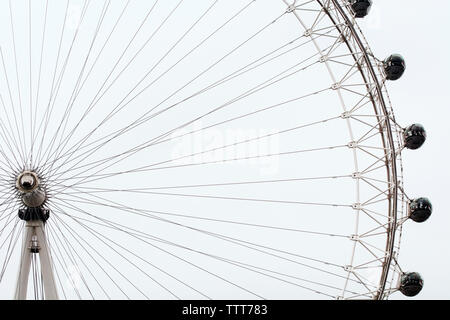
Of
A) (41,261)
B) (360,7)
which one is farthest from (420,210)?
(41,261)

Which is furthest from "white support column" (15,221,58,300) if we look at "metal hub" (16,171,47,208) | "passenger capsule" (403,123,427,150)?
"passenger capsule" (403,123,427,150)

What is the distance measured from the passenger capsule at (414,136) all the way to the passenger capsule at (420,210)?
1538mm

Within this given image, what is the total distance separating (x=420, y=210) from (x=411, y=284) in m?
2.09

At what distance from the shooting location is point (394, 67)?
24500 millimetres

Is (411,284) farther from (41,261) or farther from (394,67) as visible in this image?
(41,261)

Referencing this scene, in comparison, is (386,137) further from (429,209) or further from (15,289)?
(15,289)

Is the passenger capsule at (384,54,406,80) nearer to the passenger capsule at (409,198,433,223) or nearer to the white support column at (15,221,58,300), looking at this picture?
the passenger capsule at (409,198,433,223)

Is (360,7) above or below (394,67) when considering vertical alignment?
above

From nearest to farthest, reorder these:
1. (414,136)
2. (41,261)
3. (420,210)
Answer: (41,261)
(420,210)
(414,136)

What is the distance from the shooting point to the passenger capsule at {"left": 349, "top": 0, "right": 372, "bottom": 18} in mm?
24281

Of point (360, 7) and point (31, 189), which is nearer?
point (31, 189)

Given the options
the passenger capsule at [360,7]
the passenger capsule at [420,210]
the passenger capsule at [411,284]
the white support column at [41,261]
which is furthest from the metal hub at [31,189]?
the passenger capsule at [420,210]

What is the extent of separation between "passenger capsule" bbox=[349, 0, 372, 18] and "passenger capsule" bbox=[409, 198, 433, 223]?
17.7 ft
